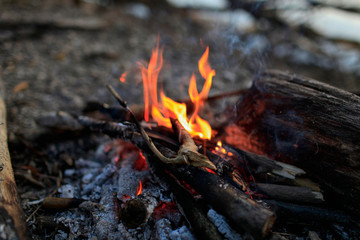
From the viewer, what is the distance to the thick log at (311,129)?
6.19 ft

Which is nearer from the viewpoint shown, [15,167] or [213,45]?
[15,167]

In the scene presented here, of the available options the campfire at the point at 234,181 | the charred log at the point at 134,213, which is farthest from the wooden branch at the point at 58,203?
the charred log at the point at 134,213

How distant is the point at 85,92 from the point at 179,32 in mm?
4461

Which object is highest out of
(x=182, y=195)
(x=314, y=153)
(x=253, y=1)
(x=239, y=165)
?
(x=253, y=1)

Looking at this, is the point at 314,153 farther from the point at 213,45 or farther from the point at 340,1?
the point at 340,1

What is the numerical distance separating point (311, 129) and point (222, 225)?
46.7 inches

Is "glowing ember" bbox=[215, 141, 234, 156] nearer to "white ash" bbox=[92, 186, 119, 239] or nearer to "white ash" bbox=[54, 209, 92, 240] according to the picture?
"white ash" bbox=[92, 186, 119, 239]

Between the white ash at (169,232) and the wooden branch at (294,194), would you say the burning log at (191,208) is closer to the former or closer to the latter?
the white ash at (169,232)

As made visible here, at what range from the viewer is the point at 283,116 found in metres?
2.22

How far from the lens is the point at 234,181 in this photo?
6.01 ft

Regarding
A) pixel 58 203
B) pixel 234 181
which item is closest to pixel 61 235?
pixel 58 203

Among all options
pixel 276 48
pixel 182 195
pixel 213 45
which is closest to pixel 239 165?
pixel 182 195

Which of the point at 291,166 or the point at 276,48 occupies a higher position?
the point at 276,48

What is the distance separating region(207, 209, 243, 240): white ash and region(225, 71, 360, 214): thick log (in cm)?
95
